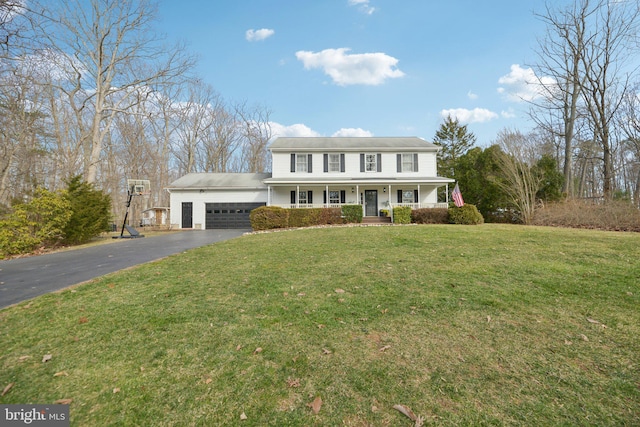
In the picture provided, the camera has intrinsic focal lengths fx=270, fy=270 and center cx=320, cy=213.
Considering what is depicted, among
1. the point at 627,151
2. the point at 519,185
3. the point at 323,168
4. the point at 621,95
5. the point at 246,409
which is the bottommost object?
the point at 246,409

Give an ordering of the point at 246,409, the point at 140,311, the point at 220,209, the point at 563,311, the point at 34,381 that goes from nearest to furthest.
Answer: the point at 246,409, the point at 34,381, the point at 563,311, the point at 140,311, the point at 220,209

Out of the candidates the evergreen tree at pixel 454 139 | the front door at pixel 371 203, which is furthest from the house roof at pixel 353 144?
the evergreen tree at pixel 454 139

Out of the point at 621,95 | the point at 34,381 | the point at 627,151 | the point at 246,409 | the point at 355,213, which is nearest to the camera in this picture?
the point at 246,409

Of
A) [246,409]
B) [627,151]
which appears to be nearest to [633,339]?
[246,409]

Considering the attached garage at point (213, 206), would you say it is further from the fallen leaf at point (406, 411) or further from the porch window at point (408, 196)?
the fallen leaf at point (406, 411)

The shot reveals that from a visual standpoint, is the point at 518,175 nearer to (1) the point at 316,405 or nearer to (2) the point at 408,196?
(2) the point at 408,196

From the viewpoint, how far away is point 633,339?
9.42ft

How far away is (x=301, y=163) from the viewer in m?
20.3

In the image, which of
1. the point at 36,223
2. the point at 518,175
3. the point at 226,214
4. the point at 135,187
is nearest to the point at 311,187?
the point at 226,214

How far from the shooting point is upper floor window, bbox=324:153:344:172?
20.2 meters

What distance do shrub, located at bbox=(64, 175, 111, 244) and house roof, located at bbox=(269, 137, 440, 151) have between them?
1088 cm

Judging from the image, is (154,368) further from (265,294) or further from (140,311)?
(265,294)

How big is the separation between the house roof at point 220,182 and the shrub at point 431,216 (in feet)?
36.0

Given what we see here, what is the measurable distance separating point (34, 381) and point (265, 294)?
8.64 ft
